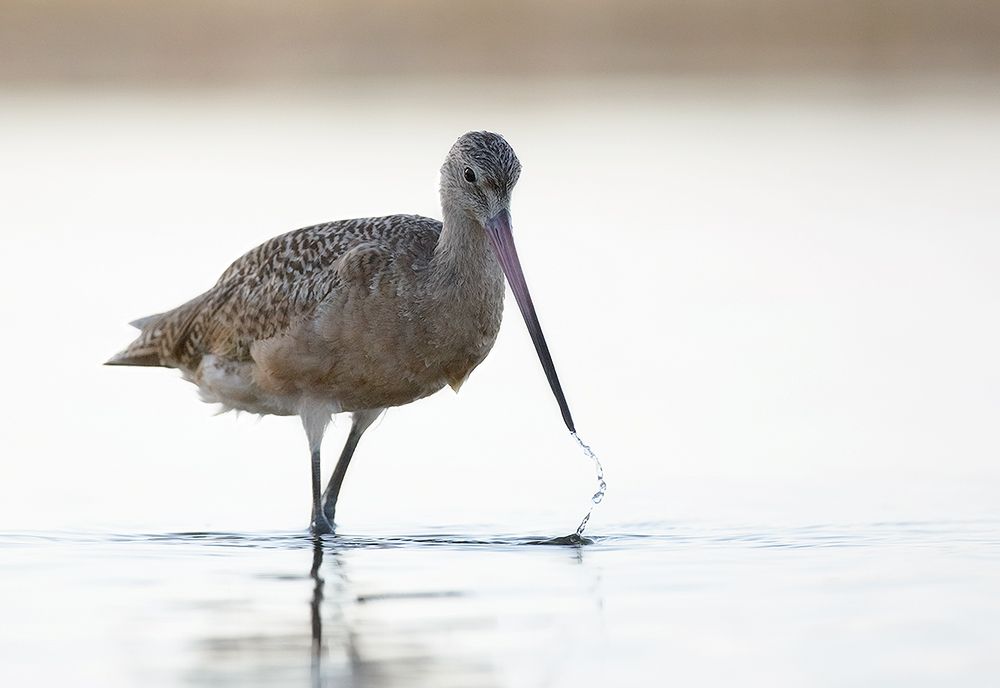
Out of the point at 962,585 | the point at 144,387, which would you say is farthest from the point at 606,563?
the point at 144,387

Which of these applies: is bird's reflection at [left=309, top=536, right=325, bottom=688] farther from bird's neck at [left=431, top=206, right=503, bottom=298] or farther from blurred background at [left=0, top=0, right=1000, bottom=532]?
bird's neck at [left=431, top=206, right=503, bottom=298]

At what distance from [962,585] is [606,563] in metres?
1.29

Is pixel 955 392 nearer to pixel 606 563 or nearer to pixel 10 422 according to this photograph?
pixel 606 563

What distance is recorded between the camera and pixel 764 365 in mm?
10750

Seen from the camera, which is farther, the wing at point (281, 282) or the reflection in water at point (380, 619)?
the wing at point (281, 282)

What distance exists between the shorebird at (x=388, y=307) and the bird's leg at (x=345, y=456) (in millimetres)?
11

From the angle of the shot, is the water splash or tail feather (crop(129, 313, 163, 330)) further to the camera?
tail feather (crop(129, 313, 163, 330))

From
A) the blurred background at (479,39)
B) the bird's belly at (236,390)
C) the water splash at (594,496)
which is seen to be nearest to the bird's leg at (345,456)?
the bird's belly at (236,390)

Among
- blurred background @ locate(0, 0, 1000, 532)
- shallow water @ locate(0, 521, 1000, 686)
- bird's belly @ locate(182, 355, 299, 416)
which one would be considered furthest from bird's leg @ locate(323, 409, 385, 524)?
shallow water @ locate(0, 521, 1000, 686)

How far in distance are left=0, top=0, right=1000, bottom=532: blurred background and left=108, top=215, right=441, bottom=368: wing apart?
673 mm

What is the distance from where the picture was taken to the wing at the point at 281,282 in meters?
7.74

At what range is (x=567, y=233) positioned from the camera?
610 inches

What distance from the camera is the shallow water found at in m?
5.20

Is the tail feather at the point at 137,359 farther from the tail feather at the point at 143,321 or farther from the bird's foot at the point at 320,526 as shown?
the bird's foot at the point at 320,526
